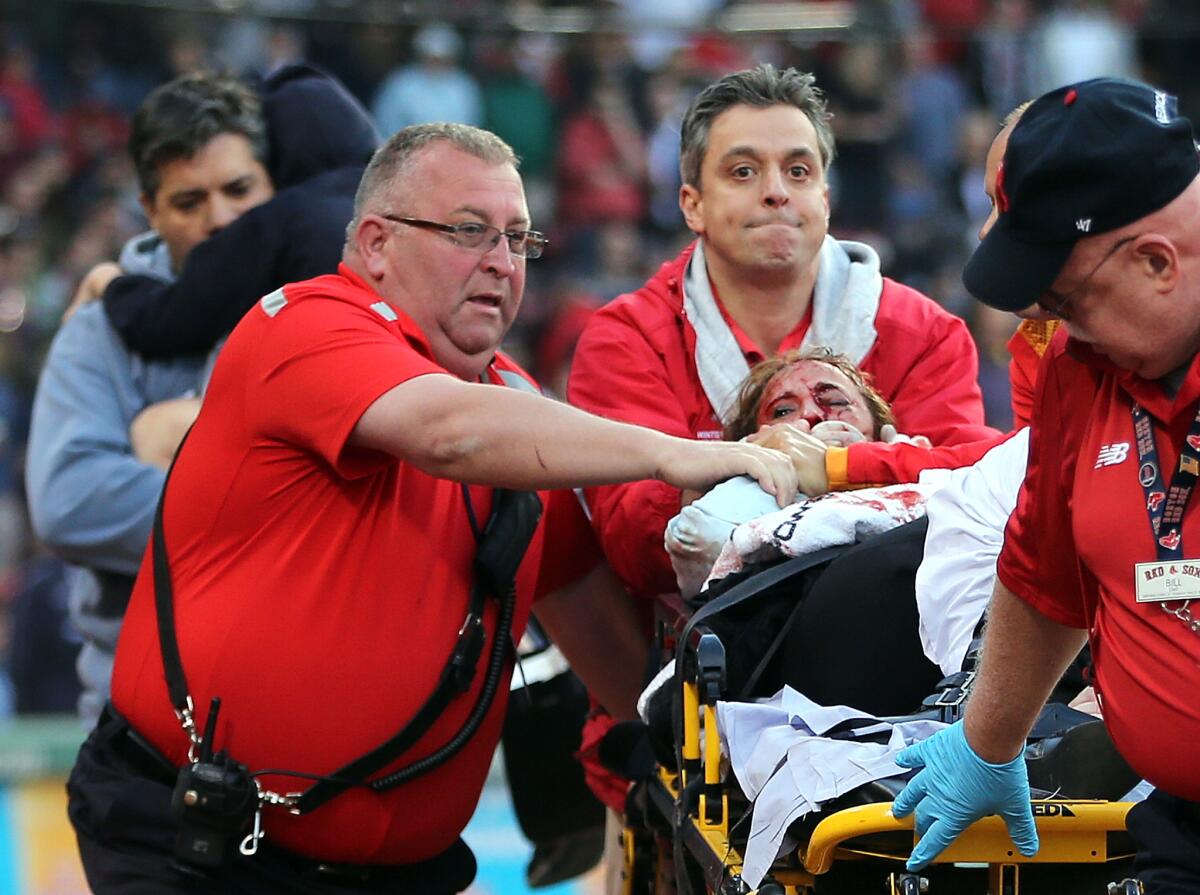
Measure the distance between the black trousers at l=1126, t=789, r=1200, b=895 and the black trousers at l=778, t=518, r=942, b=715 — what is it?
69cm

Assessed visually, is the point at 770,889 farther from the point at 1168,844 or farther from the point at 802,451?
the point at 802,451

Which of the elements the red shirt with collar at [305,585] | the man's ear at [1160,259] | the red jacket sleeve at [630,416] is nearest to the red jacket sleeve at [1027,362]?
the red jacket sleeve at [630,416]

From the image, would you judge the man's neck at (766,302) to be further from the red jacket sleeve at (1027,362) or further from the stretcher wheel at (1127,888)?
the stretcher wheel at (1127,888)

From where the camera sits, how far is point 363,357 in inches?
128

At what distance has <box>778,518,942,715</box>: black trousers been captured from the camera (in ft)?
10.6

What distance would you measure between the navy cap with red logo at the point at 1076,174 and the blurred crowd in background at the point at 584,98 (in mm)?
7289

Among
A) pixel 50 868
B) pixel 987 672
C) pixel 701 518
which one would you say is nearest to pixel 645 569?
pixel 701 518

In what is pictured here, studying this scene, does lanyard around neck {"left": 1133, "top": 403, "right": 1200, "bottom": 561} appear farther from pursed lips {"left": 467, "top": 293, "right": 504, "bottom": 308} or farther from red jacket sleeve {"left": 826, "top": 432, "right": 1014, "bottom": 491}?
pursed lips {"left": 467, "top": 293, "right": 504, "bottom": 308}

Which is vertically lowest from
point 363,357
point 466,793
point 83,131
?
point 466,793

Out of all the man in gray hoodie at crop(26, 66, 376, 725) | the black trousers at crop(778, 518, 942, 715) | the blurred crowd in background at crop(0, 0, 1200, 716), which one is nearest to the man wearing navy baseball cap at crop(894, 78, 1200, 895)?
the black trousers at crop(778, 518, 942, 715)

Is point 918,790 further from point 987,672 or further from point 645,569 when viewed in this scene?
point 645,569

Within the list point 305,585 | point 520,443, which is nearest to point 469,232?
point 520,443

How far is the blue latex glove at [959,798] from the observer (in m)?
2.69

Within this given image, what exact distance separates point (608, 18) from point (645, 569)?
7786mm
